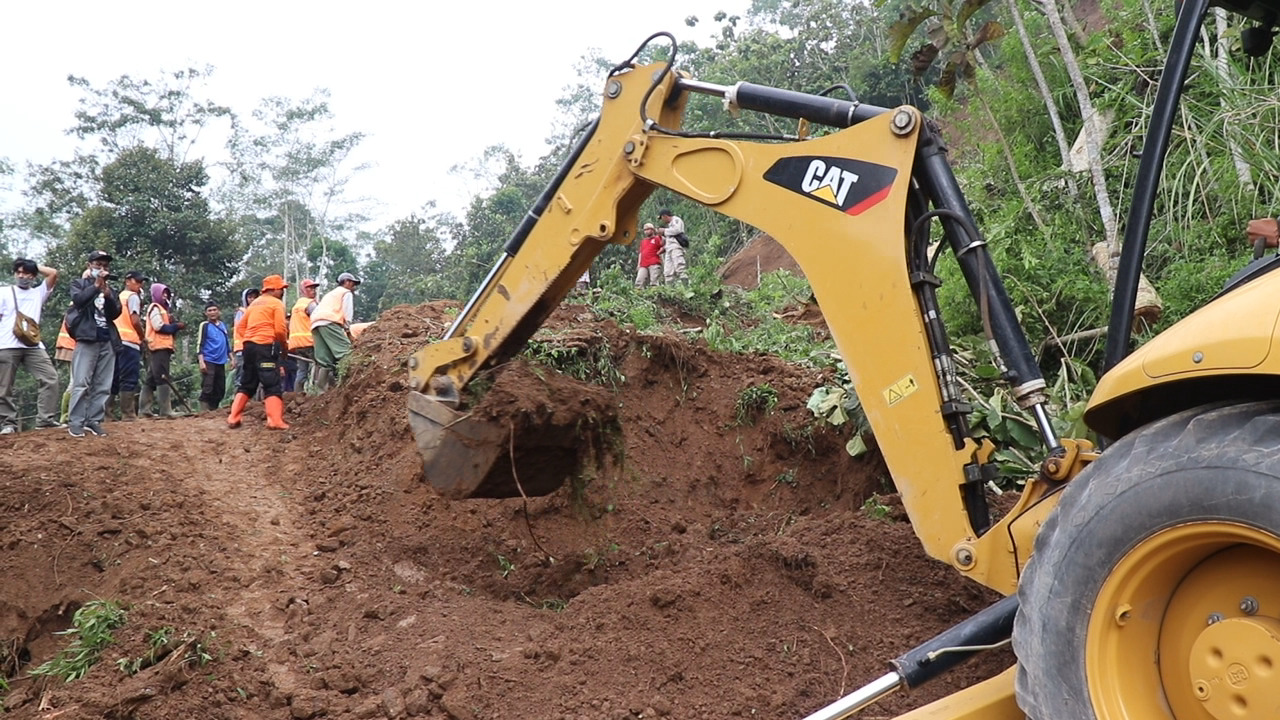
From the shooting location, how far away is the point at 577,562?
5.61m

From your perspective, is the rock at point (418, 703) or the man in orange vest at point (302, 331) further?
the man in orange vest at point (302, 331)

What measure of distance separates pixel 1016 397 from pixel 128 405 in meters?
10.7

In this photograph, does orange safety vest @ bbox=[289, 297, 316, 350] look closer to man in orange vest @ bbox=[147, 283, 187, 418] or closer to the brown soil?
man in orange vest @ bbox=[147, 283, 187, 418]

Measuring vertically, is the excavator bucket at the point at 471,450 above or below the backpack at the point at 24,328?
below

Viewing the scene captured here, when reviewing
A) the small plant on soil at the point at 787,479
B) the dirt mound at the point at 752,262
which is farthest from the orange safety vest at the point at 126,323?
the dirt mound at the point at 752,262

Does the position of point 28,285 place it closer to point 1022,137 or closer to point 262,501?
point 262,501

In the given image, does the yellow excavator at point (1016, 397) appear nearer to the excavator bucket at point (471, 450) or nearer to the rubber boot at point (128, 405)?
the excavator bucket at point (471, 450)

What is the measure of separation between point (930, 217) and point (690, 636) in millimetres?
1955

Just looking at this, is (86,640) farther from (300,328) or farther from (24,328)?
(300,328)

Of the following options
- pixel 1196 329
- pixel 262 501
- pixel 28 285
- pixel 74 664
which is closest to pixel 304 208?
pixel 28 285

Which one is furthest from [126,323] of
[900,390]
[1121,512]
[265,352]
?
[1121,512]

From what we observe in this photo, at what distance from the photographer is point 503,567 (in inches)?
222

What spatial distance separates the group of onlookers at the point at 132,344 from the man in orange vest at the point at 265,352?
0.01m

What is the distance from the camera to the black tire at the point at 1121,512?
186 cm
